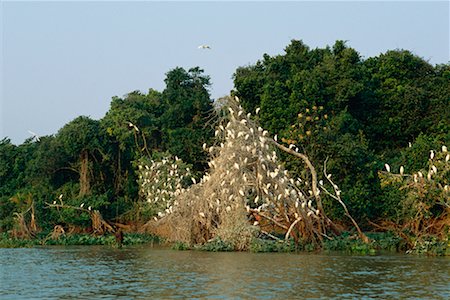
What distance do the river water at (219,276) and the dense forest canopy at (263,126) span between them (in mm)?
→ 8111

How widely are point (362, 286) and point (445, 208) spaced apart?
912 cm

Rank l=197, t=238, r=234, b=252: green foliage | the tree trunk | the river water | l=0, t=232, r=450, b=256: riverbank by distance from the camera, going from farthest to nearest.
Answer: the tree trunk, l=197, t=238, r=234, b=252: green foliage, l=0, t=232, r=450, b=256: riverbank, the river water

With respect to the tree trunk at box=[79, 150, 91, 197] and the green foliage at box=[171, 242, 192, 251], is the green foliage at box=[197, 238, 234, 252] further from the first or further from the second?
the tree trunk at box=[79, 150, 91, 197]

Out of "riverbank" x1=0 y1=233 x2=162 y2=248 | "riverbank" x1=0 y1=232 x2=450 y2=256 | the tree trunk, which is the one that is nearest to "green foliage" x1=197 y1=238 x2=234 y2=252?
"riverbank" x1=0 y1=232 x2=450 y2=256

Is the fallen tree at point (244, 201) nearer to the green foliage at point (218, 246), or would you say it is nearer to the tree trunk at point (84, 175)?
the green foliage at point (218, 246)

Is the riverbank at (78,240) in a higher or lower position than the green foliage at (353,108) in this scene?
lower

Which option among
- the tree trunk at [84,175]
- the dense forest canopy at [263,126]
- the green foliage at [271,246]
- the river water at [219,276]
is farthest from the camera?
the tree trunk at [84,175]

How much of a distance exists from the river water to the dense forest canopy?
8111 millimetres

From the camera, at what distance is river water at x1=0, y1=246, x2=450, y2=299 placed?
15.0 metres

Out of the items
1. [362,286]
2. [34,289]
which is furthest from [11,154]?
[362,286]

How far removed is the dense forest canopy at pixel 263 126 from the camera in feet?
102

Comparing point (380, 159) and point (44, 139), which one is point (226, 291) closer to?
point (380, 159)

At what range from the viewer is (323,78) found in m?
33.2

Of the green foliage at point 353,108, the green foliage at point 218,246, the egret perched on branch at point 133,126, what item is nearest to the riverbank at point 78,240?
the green foliage at point 218,246
